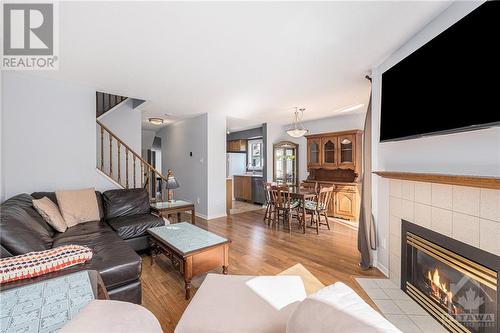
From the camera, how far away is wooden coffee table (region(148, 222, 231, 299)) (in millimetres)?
1940

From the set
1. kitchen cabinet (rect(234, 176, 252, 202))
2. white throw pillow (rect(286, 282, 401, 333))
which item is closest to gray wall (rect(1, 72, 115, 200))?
white throw pillow (rect(286, 282, 401, 333))

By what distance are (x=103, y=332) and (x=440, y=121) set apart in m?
2.15

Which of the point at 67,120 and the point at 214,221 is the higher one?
the point at 67,120

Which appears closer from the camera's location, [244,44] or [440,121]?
[440,121]

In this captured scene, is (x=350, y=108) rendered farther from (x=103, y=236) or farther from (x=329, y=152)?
(x=103, y=236)

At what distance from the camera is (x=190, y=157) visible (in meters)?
5.34

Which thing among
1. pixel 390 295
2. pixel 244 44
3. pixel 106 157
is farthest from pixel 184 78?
pixel 390 295

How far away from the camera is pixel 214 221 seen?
451 centimetres

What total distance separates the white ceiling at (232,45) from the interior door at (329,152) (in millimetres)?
1523

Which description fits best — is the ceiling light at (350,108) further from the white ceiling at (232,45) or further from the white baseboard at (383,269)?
the white baseboard at (383,269)

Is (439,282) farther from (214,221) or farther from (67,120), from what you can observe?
(67,120)

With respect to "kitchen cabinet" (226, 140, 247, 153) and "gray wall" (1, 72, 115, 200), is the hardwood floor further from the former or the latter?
"kitchen cabinet" (226, 140, 247, 153)

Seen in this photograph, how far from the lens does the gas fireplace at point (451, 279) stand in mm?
1332

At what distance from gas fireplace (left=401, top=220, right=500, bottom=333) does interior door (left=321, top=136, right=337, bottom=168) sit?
2.96m
